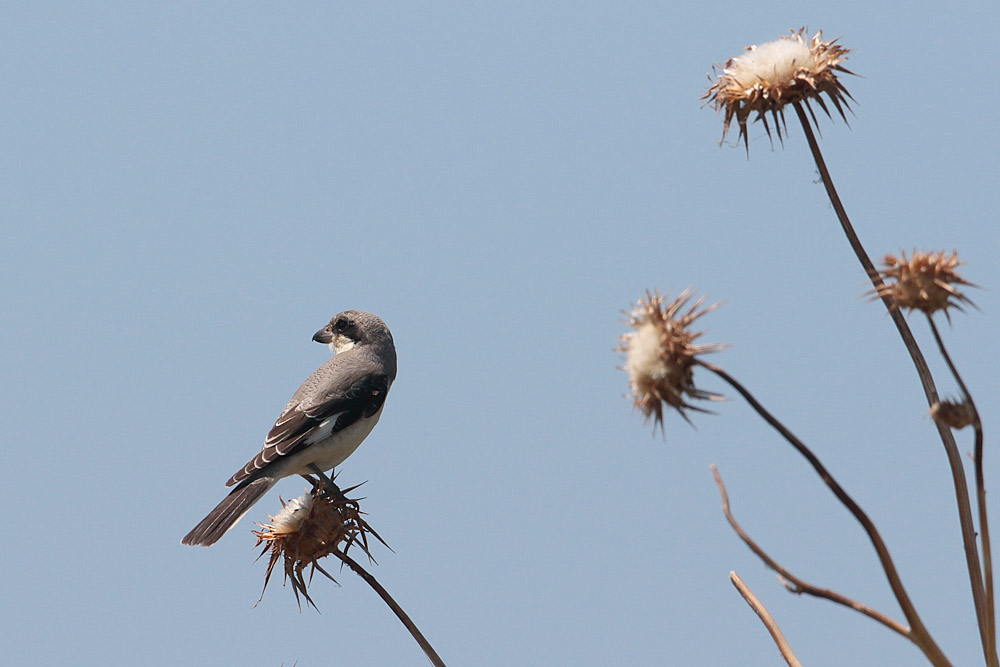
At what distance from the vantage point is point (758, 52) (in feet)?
14.9

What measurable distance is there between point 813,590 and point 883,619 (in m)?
0.35

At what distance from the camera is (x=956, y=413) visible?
10.6 ft

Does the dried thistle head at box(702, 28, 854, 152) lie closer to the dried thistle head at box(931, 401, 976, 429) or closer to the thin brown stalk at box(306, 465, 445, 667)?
the dried thistle head at box(931, 401, 976, 429)

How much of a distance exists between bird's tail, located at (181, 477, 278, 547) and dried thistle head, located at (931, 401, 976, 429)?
15.4 ft

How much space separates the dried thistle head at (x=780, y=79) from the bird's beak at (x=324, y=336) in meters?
4.89

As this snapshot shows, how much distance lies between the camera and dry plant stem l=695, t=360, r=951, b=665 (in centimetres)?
306

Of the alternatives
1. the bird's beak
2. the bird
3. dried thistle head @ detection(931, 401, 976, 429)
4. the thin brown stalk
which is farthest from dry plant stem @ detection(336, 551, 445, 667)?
the bird's beak

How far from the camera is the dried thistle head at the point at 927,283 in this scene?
329cm

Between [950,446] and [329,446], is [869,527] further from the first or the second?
[329,446]

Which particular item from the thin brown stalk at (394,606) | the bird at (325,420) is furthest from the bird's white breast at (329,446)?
the thin brown stalk at (394,606)

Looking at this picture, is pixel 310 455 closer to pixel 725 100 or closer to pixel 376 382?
pixel 376 382

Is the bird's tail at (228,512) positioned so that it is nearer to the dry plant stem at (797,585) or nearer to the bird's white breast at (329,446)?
the bird's white breast at (329,446)

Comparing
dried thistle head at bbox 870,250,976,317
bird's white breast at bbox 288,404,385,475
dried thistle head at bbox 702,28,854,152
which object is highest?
dried thistle head at bbox 702,28,854,152

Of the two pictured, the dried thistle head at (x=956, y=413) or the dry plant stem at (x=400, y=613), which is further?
the dry plant stem at (x=400, y=613)
